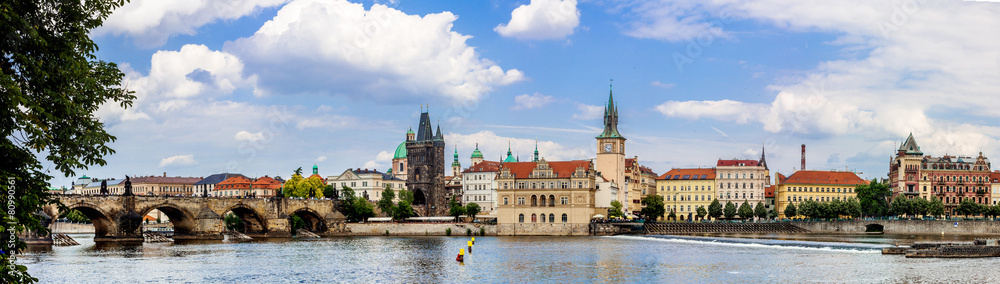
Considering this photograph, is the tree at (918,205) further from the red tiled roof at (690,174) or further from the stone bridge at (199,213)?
the stone bridge at (199,213)

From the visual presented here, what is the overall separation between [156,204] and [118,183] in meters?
123

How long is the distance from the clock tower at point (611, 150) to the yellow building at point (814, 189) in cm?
2882

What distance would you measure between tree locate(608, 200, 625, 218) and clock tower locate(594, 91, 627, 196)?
8850 mm

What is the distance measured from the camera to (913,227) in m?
99.6

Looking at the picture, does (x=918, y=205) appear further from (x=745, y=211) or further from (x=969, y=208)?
(x=745, y=211)

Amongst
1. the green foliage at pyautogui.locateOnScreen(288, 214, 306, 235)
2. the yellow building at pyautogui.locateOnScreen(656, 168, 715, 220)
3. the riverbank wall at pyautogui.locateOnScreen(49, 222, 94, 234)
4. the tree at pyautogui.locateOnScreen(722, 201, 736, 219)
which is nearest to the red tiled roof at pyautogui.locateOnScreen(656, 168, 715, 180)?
the yellow building at pyautogui.locateOnScreen(656, 168, 715, 220)

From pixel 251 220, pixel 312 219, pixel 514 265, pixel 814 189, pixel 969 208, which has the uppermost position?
pixel 814 189

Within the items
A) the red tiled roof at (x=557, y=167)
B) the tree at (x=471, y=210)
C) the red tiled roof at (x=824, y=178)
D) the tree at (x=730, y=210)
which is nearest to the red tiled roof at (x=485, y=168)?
the tree at (x=471, y=210)

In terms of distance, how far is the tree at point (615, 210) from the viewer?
364 ft

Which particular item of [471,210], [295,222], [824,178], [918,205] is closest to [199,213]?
[295,222]

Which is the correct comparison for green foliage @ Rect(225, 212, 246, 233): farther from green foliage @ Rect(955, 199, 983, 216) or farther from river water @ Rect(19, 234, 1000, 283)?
green foliage @ Rect(955, 199, 983, 216)

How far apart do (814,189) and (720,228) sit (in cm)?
4325

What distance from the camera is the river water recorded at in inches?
1563

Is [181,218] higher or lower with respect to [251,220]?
higher
